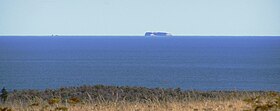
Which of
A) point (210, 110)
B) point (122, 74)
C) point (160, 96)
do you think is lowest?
point (210, 110)

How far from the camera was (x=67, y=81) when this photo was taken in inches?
2864

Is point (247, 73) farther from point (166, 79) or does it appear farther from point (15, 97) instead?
point (15, 97)

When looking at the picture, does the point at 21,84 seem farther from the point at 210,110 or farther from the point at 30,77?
the point at 210,110

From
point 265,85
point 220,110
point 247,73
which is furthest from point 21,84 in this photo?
point 220,110

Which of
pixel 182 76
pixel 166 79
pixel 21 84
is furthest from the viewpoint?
pixel 182 76

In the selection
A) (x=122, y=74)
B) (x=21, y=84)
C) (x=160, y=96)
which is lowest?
(x=160, y=96)

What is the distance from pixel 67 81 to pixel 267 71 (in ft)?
100

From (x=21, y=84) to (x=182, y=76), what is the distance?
812 inches

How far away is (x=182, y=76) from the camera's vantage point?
81188 mm

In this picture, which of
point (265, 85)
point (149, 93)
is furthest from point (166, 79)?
point (149, 93)

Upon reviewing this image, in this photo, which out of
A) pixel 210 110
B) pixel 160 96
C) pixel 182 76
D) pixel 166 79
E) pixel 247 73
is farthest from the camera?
pixel 247 73

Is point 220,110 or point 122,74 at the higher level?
point 122,74

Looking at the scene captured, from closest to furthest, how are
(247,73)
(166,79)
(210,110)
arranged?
1. (210,110)
2. (166,79)
3. (247,73)

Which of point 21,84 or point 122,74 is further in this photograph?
point 122,74
